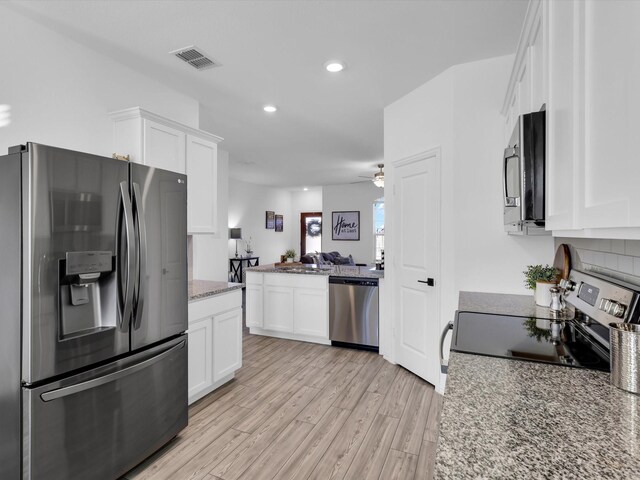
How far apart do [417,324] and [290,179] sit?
575 centimetres

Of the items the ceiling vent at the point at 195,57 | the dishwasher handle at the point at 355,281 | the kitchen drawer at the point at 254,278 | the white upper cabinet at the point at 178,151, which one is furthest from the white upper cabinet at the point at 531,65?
the kitchen drawer at the point at 254,278

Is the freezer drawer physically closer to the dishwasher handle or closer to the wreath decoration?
the dishwasher handle

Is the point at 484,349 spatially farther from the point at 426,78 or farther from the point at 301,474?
the point at 426,78

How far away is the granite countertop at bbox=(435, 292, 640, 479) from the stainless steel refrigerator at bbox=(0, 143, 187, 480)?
1.58 meters

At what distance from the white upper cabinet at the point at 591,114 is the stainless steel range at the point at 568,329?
1.13ft

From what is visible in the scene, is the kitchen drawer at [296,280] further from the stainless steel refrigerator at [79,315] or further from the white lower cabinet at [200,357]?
the stainless steel refrigerator at [79,315]

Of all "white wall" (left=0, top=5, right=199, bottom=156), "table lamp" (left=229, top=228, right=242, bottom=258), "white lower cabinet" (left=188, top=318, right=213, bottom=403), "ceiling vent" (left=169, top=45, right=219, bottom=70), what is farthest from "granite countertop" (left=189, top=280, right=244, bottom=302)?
"table lamp" (left=229, top=228, right=242, bottom=258)

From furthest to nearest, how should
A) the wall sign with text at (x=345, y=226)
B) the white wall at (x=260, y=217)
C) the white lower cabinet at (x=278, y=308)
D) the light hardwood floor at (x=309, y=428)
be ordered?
the wall sign with text at (x=345, y=226) < the white wall at (x=260, y=217) < the white lower cabinet at (x=278, y=308) < the light hardwood floor at (x=309, y=428)

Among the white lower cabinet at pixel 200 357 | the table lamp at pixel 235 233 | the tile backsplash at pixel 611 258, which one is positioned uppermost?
the table lamp at pixel 235 233

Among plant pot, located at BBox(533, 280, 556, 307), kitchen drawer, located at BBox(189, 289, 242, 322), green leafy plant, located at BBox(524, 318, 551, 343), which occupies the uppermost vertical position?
plant pot, located at BBox(533, 280, 556, 307)

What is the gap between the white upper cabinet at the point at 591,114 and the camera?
2.12 ft

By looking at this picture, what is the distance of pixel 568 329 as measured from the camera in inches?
60.3

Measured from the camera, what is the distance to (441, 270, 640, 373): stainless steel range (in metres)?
1.14

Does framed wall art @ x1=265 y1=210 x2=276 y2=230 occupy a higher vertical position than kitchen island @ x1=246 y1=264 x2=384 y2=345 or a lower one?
higher
